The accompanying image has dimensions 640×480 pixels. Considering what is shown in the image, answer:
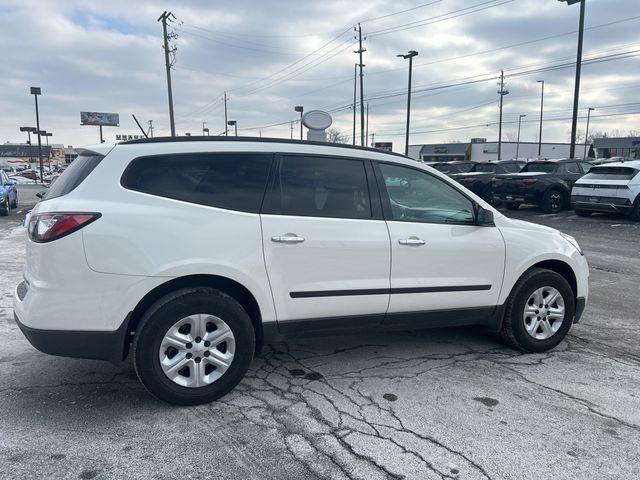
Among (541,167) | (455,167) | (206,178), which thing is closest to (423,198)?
(206,178)

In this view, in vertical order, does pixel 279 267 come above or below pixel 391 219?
below

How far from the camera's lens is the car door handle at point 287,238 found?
11.7 feet

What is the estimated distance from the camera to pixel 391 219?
398cm

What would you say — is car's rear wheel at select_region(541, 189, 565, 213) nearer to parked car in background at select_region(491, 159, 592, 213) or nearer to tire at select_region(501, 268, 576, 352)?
parked car in background at select_region(491, 159, 592, 213)

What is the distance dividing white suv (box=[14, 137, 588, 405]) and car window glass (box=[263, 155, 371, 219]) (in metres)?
0.01

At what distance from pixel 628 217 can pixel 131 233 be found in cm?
1517

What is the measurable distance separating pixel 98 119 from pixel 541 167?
72.7 meters

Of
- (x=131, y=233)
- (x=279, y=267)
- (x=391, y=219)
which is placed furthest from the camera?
(x=391, y=219)

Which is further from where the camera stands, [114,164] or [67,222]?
[114,164]

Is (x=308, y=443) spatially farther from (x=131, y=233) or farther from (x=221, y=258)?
(x=131, y=233)

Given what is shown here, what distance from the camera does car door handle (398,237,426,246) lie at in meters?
3.94

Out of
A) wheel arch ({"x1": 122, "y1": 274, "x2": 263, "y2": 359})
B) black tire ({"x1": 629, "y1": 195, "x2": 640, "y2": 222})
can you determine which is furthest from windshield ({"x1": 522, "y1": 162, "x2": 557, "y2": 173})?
wheel arch ({"x1": 122, "y1": 274, "x2": 263, "y2": 359})

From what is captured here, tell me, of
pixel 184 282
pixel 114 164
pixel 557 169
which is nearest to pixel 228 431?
pixel 184 282

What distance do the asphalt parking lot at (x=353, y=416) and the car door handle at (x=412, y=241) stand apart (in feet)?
3.42
